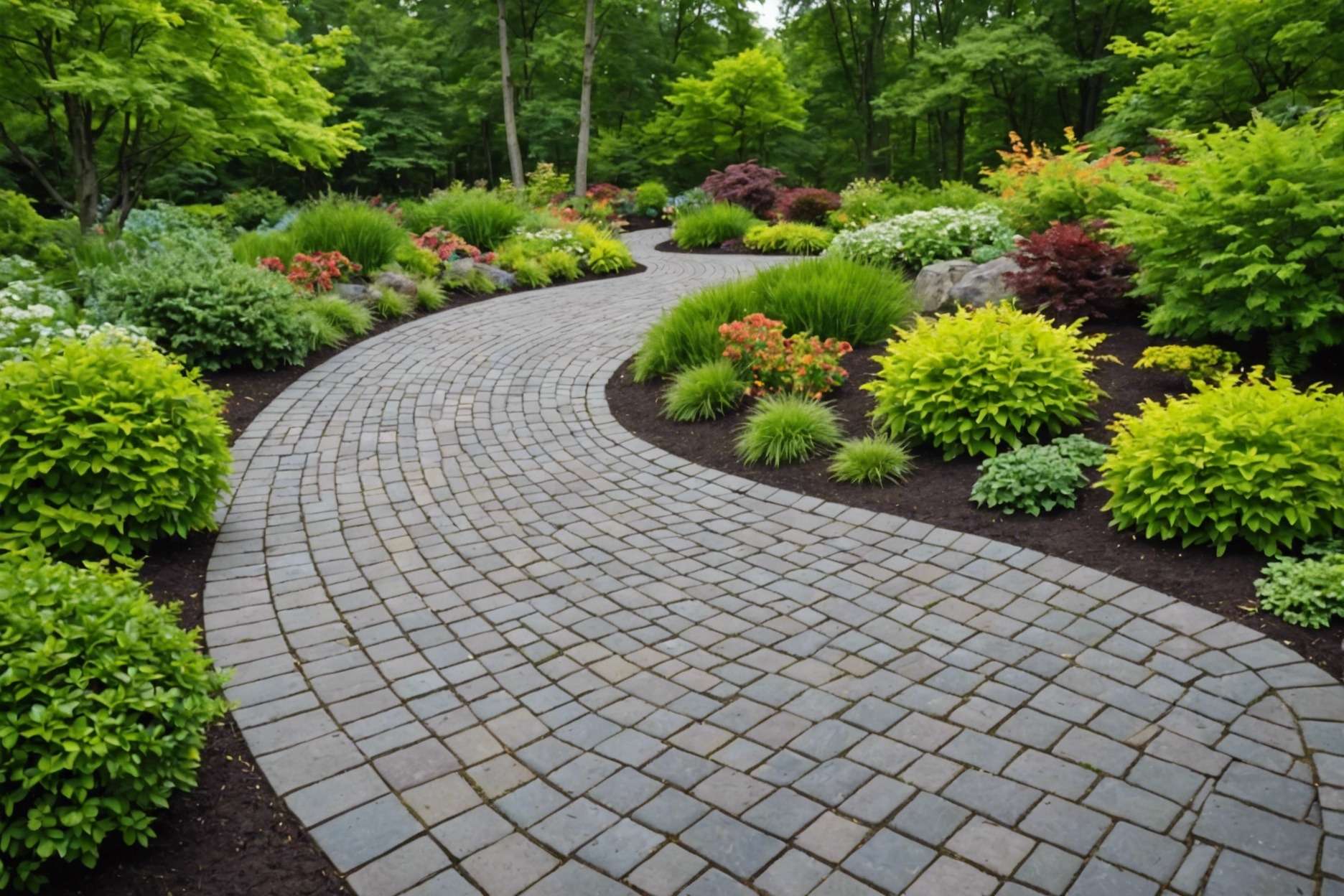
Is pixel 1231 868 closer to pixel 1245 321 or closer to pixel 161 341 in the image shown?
pixel 1245 321

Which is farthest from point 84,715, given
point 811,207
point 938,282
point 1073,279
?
point 811,207

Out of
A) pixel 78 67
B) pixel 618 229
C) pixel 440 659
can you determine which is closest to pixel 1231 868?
pixel 440 659

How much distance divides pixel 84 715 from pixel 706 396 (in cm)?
468

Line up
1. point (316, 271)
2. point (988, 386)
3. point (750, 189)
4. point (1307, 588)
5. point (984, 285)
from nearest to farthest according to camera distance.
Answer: point (1307, 588)
point (988, 386)
point (984, 285)
point (316, 271)
point (750, 189)

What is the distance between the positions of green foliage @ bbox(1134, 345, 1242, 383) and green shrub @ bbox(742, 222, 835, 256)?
865cm

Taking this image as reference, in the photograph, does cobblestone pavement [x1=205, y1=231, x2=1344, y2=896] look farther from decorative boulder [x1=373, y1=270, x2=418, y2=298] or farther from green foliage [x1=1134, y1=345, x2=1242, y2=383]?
decorative boulder [x1=373, y1=270, x2=418, y2=298]

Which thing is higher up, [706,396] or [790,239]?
[790,239]

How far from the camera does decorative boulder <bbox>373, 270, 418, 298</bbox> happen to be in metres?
9.51

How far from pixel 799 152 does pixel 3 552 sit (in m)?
22.6

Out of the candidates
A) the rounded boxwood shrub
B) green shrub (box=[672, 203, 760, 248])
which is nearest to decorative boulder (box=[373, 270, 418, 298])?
the rounded boxwood shrub

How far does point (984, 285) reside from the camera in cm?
769

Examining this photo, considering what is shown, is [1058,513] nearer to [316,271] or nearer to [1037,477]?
[1037,477]

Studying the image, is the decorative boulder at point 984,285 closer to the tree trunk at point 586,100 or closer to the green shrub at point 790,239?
the green shrub at point 790,239

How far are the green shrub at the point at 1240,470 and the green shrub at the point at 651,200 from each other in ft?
57.4
